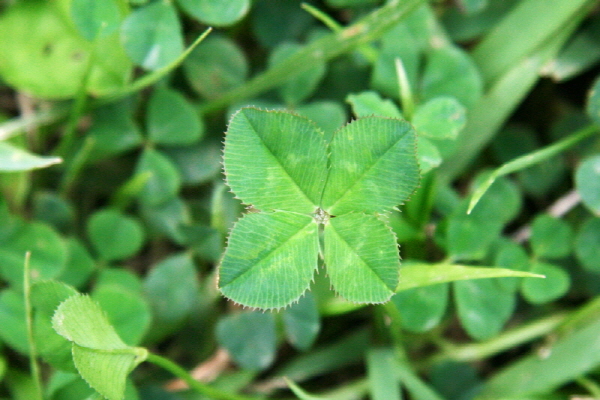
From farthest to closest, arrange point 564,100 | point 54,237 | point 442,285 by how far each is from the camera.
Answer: point 564,100 → point 54,237 → point 442,285

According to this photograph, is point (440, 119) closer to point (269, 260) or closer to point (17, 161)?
point (269, 260)

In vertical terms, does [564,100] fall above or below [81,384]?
above

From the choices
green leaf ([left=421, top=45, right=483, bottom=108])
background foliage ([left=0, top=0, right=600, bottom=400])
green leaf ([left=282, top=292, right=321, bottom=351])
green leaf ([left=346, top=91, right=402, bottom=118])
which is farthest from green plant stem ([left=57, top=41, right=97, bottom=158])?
green leaf ([left=421, top=45, right=483, bottom=108])

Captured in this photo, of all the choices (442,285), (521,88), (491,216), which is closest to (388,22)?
(521,88)

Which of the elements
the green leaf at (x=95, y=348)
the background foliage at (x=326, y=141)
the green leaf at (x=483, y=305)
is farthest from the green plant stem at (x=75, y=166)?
the green leaf at (x=483, y=305)

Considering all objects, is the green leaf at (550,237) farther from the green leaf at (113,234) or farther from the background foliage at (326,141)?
the green leaf at (113,234)

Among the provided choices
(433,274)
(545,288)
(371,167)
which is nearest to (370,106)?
(371,167)

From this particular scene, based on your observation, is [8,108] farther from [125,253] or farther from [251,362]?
[251,362]

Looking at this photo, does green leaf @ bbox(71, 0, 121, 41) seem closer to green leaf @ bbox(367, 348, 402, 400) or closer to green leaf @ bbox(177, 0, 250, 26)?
green leaf @ bbox(177, 0, 250, 26)
